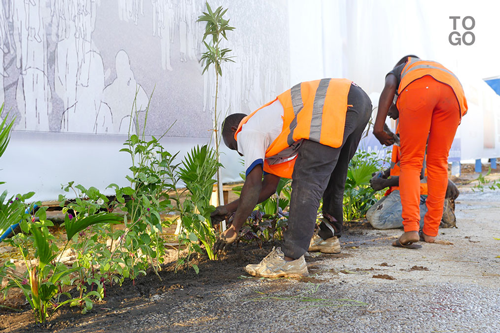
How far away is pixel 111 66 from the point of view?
2590 mm

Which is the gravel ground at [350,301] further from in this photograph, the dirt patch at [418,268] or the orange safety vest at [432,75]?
the orange safety vest at [432,75]

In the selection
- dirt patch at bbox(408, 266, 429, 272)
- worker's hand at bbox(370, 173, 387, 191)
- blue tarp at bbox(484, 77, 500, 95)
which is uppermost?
blue tarp at bbox(484, 77, 500, 95)

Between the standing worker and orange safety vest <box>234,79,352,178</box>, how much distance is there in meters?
0.76

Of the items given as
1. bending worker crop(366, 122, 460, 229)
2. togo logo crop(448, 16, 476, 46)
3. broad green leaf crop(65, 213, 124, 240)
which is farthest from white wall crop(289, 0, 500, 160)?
broad green leaf crop(65, 213, 124, 240)

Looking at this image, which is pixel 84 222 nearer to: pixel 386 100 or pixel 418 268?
pixel 418 268

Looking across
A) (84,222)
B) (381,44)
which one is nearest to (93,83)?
(84,222)

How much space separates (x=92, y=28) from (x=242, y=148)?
1165 millimetres

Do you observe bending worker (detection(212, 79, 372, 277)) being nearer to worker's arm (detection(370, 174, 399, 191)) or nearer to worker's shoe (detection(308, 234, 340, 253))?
worker's shoe (detection(308, 234, 340, 253))

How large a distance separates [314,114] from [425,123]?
107cm

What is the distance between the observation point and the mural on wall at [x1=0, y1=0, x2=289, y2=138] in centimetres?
215

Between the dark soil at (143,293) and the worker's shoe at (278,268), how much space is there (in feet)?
0.24

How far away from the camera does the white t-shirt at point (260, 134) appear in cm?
216

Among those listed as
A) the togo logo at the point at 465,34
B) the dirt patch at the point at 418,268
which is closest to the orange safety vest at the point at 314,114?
the dirt patch at the point at 418,268

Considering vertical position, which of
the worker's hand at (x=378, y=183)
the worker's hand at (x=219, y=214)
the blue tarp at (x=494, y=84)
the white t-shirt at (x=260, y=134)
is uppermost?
the blue tarp at (x=494, y=84)
